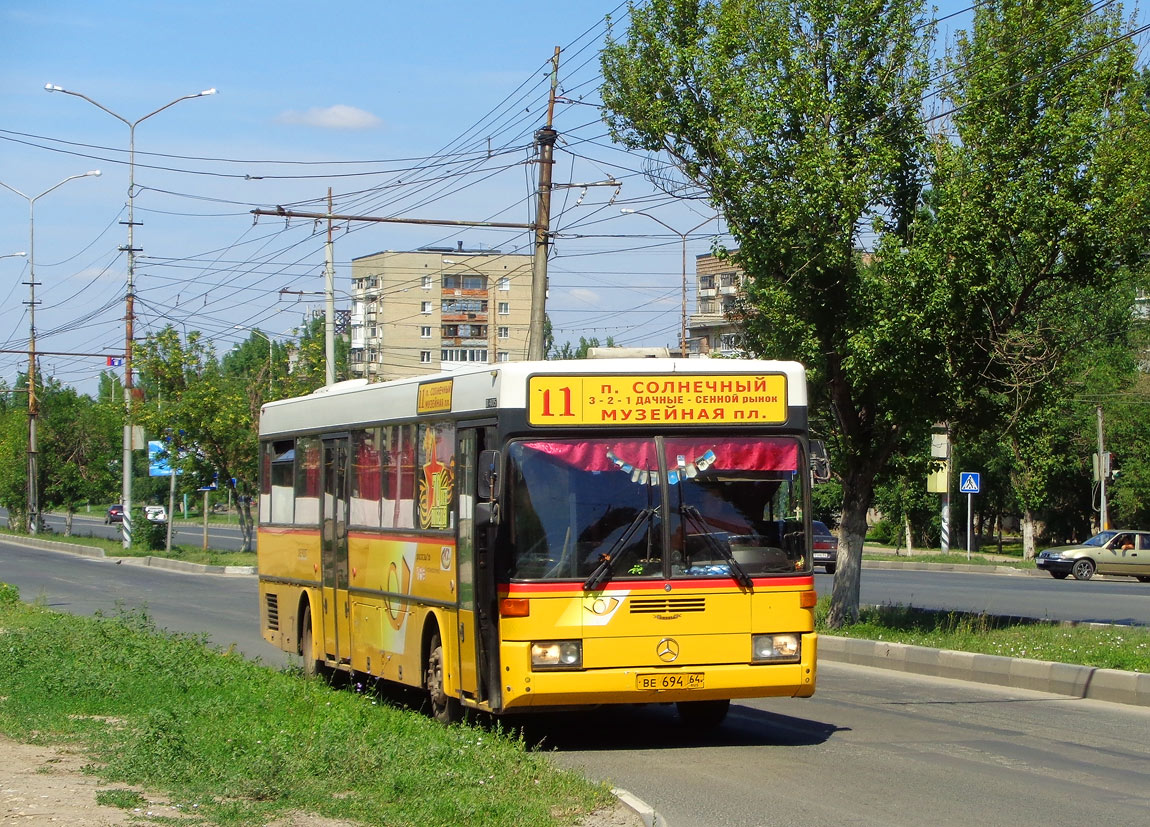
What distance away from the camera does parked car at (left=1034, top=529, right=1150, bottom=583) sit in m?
41.9

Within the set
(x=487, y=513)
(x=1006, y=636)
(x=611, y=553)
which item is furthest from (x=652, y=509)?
(x=1006, y=636)

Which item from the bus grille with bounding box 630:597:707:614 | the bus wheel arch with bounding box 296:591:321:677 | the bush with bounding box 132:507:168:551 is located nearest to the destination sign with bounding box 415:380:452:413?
the bus grille with bounding box 630:597:707:614

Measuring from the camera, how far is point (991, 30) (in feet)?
60.6

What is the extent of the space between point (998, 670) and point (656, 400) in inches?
260

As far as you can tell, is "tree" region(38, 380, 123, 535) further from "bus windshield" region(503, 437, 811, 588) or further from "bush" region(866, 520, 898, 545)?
"bus windshield" region(503, 437, 811, 588)

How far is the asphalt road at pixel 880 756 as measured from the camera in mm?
8594

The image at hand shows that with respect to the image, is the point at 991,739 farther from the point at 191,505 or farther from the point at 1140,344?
the point at 191,505

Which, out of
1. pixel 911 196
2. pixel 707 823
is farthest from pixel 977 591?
pixel 707 823

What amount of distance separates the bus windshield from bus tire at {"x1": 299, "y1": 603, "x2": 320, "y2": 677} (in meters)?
5.82

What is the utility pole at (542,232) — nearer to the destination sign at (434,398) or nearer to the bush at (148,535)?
the destination sign at (434,398)

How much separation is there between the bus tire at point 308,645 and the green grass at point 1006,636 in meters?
7.21

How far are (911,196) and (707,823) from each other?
13270mm

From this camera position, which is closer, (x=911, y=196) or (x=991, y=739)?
(x=991, y=739)

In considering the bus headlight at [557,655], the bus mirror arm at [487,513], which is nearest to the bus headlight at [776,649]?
the bus headlight at [557,655]
